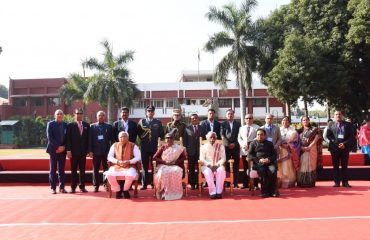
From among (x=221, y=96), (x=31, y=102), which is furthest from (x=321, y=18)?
(x=31, y=102)

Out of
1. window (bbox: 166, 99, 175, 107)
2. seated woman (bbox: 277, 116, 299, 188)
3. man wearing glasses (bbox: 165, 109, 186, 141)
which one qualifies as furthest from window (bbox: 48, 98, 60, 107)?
seated woman (bbox: 277, 116, 299, 188)

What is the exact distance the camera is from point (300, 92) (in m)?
22.2

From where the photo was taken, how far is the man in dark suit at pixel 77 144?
311 inches

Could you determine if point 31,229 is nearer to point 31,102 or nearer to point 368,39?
point 368,39

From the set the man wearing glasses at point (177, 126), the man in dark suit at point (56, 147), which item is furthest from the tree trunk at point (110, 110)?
the man wearing glasses at point (177, 126)

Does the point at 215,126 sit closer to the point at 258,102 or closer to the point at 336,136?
the point at 336,136

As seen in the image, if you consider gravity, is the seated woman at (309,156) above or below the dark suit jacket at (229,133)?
below

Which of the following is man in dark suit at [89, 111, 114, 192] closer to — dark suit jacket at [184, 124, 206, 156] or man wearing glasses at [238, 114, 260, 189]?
dark suit jacket at [184, 124, 206, 156]

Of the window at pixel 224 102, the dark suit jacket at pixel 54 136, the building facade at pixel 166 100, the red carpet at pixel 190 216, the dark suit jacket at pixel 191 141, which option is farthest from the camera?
the window at pixel 224 102

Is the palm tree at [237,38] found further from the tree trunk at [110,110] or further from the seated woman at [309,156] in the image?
the seated woman at [309,156]

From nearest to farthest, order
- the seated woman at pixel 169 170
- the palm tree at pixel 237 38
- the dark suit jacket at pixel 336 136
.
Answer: the seated woman at pixel 169 170 → the dark suit jacket at pixel 336 136 → the palm tree at pixel 237 38

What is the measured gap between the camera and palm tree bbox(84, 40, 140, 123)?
89.9 feet

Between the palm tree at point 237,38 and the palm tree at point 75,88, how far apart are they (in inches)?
481

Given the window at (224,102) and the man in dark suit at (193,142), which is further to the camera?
the window at (224,102)
